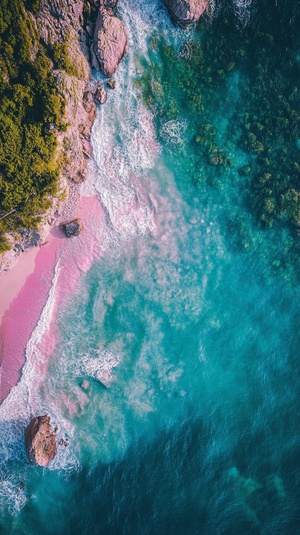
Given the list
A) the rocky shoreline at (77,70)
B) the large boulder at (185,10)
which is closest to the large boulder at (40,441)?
the rocky shoreline at (77,70)

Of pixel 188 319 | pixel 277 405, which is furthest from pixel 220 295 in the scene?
pixel 277 405

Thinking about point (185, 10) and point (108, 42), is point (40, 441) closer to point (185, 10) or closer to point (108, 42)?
point (108, 42)

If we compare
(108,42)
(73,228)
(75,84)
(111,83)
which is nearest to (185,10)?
(108,42)

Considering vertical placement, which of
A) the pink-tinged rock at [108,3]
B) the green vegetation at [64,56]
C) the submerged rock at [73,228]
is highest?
the pink-tinged rock at [108,3]

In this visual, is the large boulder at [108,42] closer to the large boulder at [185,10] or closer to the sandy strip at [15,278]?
the large boulder at [185,10]

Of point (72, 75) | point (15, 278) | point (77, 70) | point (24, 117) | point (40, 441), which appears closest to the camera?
point (24, 117)

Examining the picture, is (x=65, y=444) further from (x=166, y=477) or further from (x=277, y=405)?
(x=277, y=405)
